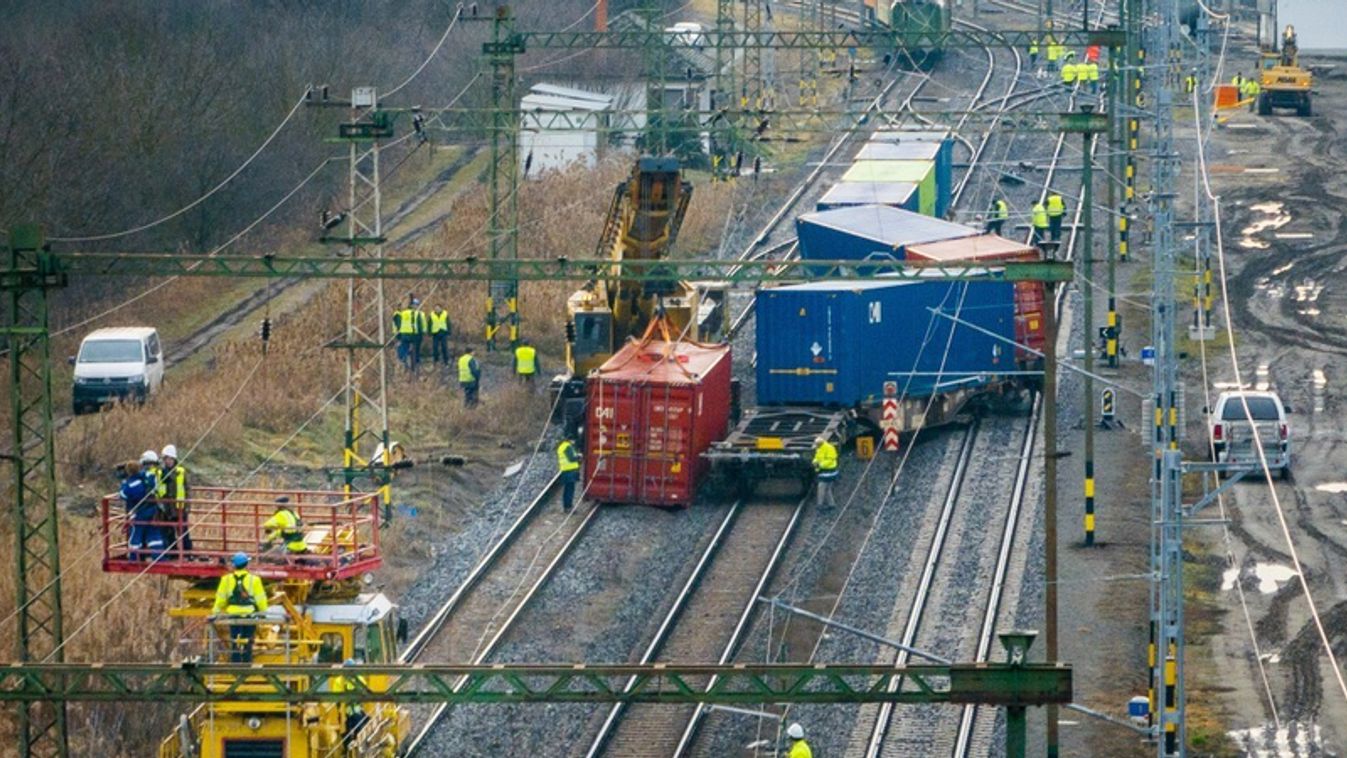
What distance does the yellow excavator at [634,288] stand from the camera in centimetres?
4700

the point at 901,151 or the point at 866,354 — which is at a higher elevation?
the point at 901,151

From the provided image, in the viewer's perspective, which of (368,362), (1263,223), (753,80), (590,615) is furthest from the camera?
(753,80)

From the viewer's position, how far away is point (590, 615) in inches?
1492

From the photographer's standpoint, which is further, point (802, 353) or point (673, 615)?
point (802, 353)

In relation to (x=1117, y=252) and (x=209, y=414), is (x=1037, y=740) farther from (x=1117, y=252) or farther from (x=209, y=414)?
(x=1117, y=252)

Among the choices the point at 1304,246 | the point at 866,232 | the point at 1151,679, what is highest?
the point at 866,232

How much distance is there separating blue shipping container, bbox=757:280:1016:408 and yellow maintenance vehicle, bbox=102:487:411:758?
15.4m

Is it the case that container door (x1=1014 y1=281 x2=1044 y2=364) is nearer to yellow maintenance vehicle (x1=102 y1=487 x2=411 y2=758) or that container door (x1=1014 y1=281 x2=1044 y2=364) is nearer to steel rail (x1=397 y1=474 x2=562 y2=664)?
steel rail (x1=397 y1=474 x2=562 y2=664)

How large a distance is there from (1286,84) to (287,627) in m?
56.1

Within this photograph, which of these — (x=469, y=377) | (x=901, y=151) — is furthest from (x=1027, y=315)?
(x=901, y=151)

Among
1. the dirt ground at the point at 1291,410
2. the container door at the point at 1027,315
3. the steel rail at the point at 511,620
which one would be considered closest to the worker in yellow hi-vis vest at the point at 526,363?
the steel rail at the point at 511,620

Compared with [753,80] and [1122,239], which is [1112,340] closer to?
[1122,239]

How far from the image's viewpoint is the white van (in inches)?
1864

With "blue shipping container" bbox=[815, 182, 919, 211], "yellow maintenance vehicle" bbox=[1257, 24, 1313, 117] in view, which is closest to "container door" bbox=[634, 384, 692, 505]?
"blue shipping container" bbox=[815, 182, 919, 211]
